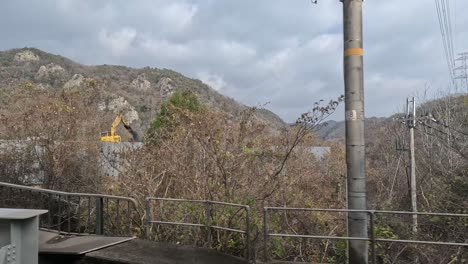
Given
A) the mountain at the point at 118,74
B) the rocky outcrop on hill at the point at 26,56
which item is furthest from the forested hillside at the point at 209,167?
the rocky outcrop on hill at the point at 26,56

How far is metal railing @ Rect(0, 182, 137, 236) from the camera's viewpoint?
941 centimetres

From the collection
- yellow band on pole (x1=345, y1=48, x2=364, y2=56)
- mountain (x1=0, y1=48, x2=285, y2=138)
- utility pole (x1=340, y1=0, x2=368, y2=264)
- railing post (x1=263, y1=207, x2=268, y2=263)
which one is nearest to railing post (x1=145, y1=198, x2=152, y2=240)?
railing post (x1=263, y1=207, x2=268, y2=263)

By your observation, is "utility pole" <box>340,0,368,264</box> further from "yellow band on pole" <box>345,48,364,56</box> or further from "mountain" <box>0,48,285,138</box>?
"mountain" <box>0,48,285,138</box>

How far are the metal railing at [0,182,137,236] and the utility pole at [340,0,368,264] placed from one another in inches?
183

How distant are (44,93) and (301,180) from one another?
32.0 ft

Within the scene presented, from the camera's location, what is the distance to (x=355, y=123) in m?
6.66

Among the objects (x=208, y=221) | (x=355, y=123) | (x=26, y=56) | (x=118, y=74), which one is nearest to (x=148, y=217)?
(x=208, y=221)

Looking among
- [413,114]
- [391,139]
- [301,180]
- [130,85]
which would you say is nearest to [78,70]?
[130,85]

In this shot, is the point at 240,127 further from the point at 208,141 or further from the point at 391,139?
the point at 391,139

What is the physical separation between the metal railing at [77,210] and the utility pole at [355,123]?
15.2 feet

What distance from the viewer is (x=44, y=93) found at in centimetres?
1658

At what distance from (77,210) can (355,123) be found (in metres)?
8.15

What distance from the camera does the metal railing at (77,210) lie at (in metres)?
9.41

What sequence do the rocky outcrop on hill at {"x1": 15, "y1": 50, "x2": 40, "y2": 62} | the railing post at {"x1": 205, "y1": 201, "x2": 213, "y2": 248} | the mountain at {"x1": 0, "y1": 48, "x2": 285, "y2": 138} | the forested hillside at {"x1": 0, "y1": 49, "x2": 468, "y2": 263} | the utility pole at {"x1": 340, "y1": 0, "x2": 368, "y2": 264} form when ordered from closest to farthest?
the utility pole at {"x1": 340, "y1": 0, "x2": 368, "y2": 264} → the railing post at {"x1": 205, "y1": 201, "x2": 213, "y2": 248} → the forested hillside at {"x1": 0, "y1": 49, "x2": 468, "y2": 263} → the mountain at {"x1": 0, "y1": 48, "x2": 285, "y2": 138} → the rocky outcrop on hill at {"x1": 15, "y1": 50, "x2": 40, "y2": 62}
